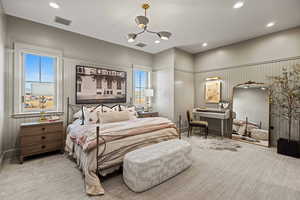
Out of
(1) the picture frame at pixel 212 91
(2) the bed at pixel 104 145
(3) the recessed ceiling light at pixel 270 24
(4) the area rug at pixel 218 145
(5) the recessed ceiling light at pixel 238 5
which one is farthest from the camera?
(1) the picture frame at pixel 212 91

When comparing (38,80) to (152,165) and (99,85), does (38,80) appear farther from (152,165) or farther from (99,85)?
(152,165)

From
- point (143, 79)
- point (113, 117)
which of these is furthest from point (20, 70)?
point (143, 79)

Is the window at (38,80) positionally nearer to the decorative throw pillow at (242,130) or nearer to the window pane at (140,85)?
the window pane at (140,85)

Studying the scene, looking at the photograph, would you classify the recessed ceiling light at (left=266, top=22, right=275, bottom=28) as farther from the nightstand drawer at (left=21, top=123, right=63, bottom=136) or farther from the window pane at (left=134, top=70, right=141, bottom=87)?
the nightstand drawer at (left=21, top=123, right=63, bottom=136)

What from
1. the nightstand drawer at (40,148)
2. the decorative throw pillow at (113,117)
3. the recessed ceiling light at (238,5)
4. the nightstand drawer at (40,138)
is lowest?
the nightstand drawer at (40,148)

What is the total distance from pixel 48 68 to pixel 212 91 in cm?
548

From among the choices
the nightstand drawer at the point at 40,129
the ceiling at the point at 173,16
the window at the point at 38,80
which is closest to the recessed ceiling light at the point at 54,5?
the ceiling at the point at 173,16

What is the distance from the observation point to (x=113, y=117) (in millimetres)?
3408

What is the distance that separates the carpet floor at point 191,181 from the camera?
76.5 inches

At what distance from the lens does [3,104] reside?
9.61ft

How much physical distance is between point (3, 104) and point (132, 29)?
3.48m

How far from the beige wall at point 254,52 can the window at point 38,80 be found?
529 centimetres

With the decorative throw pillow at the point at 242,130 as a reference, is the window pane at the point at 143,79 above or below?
above

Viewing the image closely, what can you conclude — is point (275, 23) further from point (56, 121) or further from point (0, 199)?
point (0, 199)
